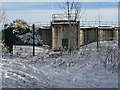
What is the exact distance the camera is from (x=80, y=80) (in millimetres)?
7609

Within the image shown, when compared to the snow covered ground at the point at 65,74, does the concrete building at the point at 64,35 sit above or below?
above

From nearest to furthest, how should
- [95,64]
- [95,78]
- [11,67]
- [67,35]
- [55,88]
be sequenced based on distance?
1. [55,88]
2. [95,78]
3. [11,67]
4. [95,64]
5. [67,35]

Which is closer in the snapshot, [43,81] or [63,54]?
[43,81]

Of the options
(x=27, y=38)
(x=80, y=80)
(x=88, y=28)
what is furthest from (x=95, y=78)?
(x=88, y=28)

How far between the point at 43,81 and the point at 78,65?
308 cm

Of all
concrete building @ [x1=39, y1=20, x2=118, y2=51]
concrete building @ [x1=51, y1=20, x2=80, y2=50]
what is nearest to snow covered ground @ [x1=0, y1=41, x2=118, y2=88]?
concrete building @ [x1=39, y1=20, x2=118, y2=51]

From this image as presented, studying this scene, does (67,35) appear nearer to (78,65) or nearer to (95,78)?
(78,65)

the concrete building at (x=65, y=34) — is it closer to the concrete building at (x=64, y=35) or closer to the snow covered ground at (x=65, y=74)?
the concrete building at (x=64, y=35)

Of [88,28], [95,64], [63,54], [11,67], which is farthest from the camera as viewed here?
[88,28]

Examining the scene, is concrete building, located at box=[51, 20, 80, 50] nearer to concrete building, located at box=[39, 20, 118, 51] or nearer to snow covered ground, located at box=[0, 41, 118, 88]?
concrete building, located at box=[39, 20, 118, 51]

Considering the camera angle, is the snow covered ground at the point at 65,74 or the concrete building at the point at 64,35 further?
the concrete building at the point at 64,35

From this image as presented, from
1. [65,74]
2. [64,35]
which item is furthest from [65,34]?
[65,74]

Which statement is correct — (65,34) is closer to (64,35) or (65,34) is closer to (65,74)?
(64,35)

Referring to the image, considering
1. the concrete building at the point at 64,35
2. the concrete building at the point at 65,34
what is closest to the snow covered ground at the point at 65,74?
the concrete building at the point at 64,35
